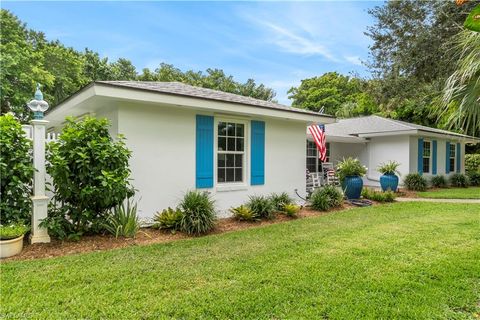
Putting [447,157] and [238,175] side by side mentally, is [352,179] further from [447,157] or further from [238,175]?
[447,157]

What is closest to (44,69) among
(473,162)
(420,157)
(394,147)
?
(394,147)

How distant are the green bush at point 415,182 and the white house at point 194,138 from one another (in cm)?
728

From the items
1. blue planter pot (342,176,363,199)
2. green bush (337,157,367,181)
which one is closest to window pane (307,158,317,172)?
green bush (337,157,367,181)

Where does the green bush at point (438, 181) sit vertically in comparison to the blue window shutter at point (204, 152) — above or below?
below

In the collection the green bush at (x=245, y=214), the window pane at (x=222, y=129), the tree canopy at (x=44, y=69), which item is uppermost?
the tree canopy at (x=44, y=69)

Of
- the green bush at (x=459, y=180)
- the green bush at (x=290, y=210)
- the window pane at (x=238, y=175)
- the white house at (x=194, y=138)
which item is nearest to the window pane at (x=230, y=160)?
the white house at (x=194, y=138)

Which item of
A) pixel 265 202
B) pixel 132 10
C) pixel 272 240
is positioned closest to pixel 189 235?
pixel 272 240

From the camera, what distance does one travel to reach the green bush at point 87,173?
5.09 metres

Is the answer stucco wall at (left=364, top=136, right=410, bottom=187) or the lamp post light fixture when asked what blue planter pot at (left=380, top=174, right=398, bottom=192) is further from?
the lamp post light fixture

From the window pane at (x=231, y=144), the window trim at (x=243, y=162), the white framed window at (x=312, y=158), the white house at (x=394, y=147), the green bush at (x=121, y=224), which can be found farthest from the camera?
the white house at (x=394, y=147)

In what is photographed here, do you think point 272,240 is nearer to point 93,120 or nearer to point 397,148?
point 93,120

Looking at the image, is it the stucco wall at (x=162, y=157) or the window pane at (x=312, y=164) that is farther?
the window pane at (x=312, y=164)

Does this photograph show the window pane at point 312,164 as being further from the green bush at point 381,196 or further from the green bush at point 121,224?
the green bush at point 121,224

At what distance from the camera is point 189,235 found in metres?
5.82
